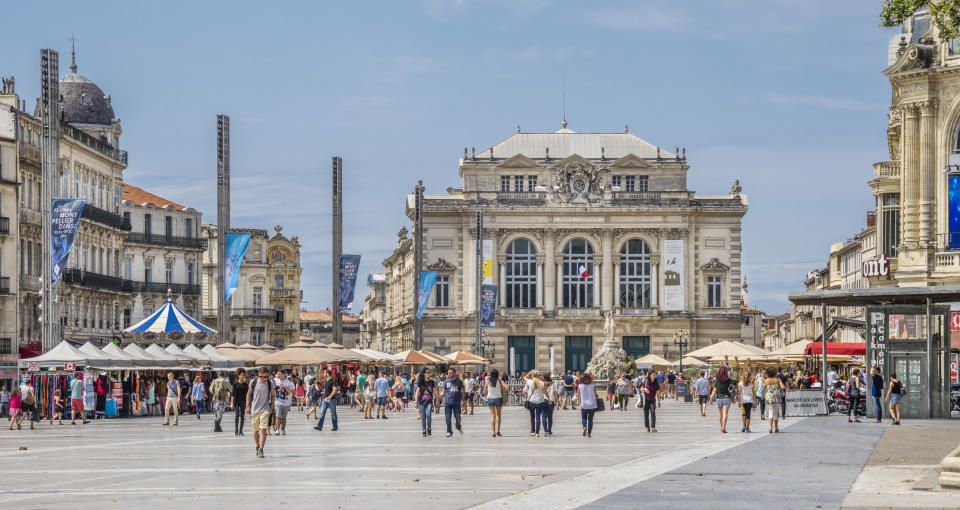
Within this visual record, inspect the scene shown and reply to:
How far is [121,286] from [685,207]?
40634 mm

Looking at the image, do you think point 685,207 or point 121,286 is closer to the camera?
point 121,286

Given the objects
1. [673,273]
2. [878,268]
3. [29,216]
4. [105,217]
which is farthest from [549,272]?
[878,268]

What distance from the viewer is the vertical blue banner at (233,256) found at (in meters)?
50.5

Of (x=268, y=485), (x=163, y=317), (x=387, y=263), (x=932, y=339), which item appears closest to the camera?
(x=268, y=485)

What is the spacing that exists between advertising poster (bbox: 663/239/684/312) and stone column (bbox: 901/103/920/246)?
4930 centimetres

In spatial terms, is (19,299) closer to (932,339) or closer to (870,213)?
(932,339)

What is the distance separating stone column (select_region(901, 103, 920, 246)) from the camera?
49.6 metres

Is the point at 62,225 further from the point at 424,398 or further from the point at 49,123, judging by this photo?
the point at 424,398

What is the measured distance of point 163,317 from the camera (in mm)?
52000

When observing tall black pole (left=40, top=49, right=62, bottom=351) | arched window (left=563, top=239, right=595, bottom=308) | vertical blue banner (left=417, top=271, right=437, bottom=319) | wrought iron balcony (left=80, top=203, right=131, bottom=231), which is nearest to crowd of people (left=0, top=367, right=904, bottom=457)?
tall black pole (left=40, top=49, right=62, bottom=351)

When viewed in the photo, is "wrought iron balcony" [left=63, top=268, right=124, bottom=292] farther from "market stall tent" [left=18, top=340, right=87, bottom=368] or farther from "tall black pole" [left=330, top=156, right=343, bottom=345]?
"market stall tent" [left=18, top=340, right=87, bottom=368]

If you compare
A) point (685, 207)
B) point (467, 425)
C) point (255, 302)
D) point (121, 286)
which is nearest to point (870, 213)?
point (685, 207)

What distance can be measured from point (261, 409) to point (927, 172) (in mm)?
30867

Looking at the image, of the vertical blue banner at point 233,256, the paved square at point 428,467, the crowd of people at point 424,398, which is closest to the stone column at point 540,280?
the crowd of people at point 424,398
